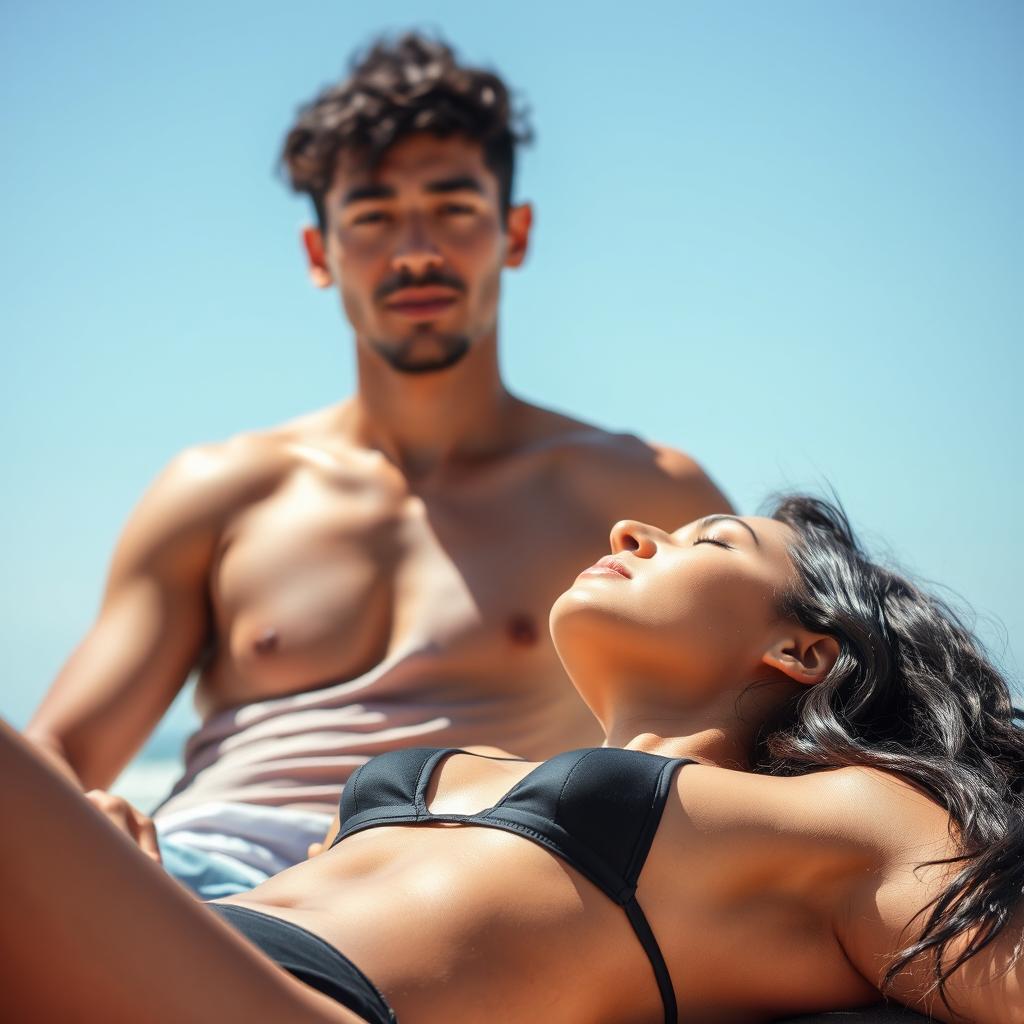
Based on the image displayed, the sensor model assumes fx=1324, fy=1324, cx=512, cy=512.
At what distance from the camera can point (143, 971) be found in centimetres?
115

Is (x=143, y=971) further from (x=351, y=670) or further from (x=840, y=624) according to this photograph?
(x=351, y=670)

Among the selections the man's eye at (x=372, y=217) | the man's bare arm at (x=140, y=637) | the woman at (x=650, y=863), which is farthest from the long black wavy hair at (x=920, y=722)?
the man's eye at (x=372, y=217)

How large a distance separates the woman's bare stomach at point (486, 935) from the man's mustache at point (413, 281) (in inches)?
77.1

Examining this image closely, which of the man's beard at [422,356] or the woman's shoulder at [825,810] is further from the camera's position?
the man's beard at [422,356]

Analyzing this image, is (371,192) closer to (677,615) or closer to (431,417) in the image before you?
(431,417)

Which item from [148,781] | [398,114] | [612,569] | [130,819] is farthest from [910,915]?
[148,781]

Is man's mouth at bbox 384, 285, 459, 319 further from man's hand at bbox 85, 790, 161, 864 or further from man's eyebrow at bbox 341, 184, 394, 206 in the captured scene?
man's hand at bbox 85, 790, 161, 864

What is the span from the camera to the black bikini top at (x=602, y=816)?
1.53m

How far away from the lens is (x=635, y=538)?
6.74 feet

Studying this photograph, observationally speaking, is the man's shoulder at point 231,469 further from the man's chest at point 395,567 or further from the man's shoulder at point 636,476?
the man's shoulder at point 636,476

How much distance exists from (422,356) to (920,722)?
180cm

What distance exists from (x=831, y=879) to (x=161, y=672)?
179cm

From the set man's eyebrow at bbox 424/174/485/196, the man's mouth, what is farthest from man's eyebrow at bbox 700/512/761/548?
man's eyebrow at bbox 424/174/485/196

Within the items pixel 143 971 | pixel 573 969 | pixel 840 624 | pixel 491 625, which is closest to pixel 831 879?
pixel 573 969
